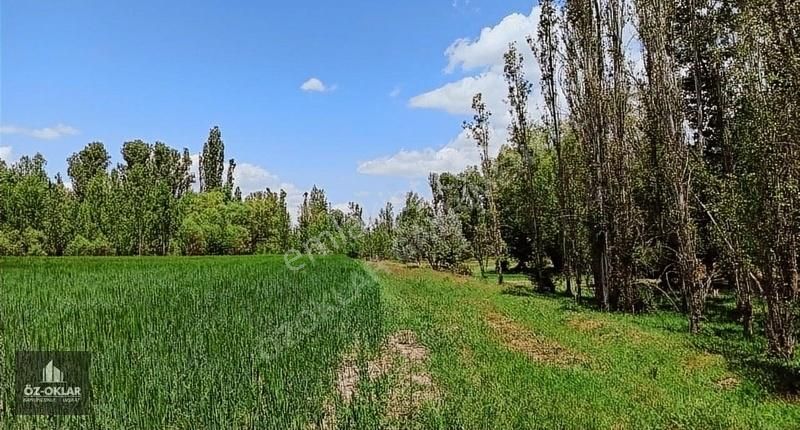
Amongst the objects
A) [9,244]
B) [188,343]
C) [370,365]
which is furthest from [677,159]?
[9,244]

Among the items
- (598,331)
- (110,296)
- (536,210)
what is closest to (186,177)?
(536,210)

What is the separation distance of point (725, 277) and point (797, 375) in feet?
30.9

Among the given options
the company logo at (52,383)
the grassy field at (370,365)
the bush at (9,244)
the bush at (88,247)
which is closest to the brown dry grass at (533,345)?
the grassy field at (370,365)

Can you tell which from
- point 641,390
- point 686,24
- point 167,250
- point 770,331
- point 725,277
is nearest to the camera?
point 641,390

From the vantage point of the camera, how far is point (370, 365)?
22.0 ft

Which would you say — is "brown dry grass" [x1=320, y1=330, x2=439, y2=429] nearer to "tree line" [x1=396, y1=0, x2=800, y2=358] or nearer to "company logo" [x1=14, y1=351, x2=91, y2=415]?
"company logo" [x1=14, y1=351, x2=91, y2=415]

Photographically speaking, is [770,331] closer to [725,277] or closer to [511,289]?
[725,277]

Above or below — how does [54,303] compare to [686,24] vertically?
below

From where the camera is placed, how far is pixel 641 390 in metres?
6.14

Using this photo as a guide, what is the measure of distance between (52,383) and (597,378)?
5.92 m

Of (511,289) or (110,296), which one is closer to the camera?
(110,296)

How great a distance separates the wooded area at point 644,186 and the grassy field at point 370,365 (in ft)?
6.81

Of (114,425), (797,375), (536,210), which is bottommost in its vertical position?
(797,375)

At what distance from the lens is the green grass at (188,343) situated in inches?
171
